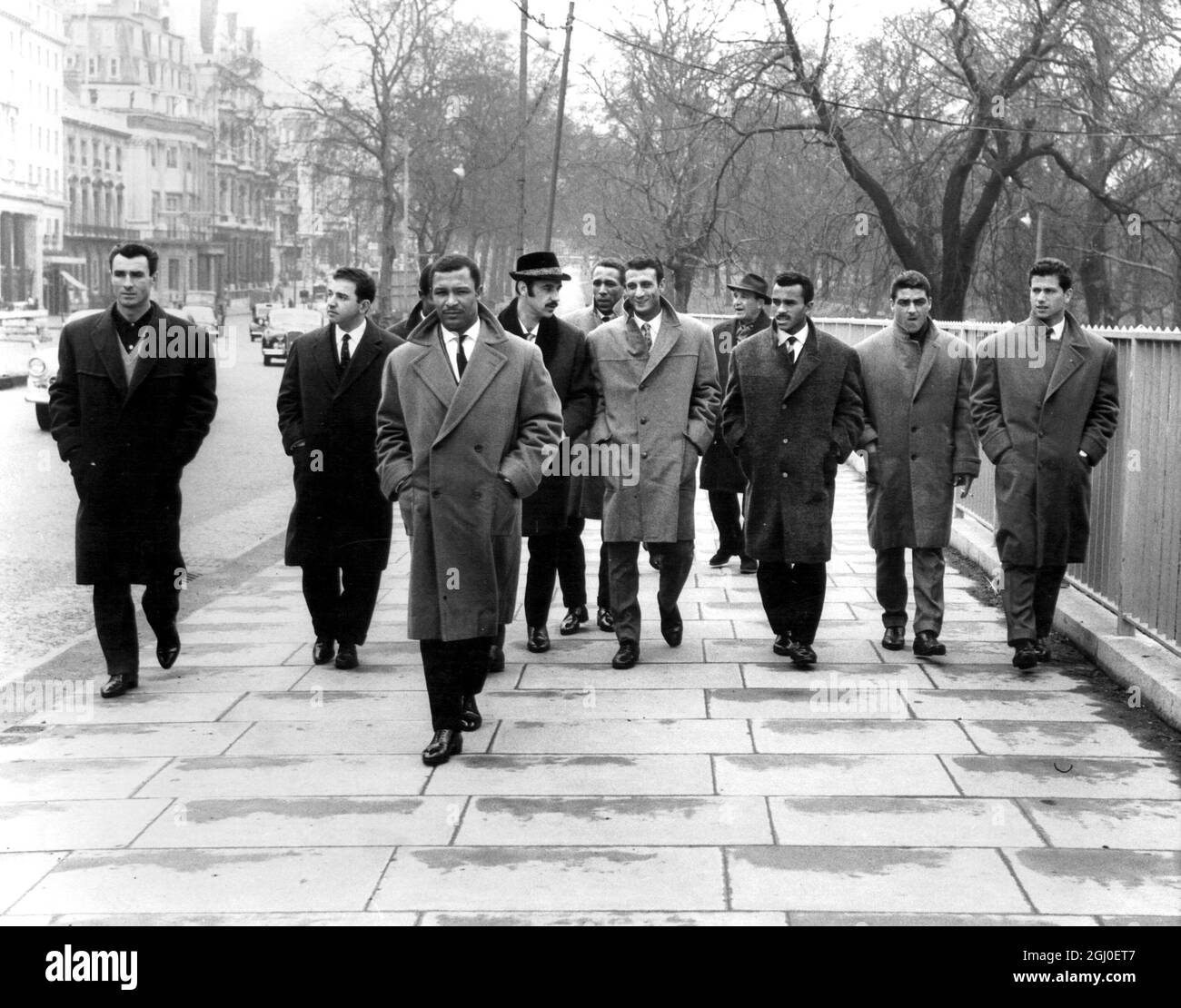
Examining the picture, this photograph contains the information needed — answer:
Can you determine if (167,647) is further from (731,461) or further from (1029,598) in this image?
(731,461)

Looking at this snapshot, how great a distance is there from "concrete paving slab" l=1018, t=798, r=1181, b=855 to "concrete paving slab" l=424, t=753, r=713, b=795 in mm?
1127

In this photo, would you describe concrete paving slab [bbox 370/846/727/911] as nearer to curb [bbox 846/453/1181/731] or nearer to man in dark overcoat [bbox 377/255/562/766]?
man in dark overcoat [bbox 377/255/562/766]

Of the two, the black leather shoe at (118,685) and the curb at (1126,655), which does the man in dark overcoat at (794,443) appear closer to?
the curb at (1126,655)

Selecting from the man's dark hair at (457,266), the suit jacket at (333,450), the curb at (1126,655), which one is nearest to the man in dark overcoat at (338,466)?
Answer: the suit jacket at (333,450)

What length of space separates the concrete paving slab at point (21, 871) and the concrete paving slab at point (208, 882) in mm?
28

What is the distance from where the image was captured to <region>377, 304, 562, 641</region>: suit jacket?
637 centimetres

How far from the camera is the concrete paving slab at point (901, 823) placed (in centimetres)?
532

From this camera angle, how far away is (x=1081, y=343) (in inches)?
315

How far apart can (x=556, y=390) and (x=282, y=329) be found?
37.8m

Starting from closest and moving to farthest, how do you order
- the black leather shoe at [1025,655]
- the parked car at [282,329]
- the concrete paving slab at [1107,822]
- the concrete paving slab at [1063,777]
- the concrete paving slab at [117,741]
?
the concrete paving slab at [1107,822] → the concrete paving slab at [1063,777] → the concrete paving slab at [117,741] → the black leather shoe at [1025,655] → the parked car at [282,329]

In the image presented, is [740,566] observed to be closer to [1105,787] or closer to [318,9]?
[1105,787]

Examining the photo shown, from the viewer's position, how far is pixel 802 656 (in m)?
8.13

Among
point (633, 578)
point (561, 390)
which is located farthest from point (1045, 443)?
point (561, 390)
